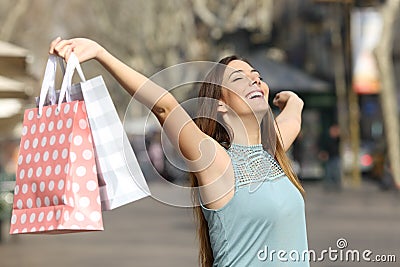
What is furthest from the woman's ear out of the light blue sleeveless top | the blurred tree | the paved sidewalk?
the blurred tree

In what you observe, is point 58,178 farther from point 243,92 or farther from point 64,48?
point 243,92

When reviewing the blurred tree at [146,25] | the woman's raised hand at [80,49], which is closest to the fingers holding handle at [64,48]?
the woman's raised hand at [80,49]

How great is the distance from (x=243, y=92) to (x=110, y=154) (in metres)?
0.56

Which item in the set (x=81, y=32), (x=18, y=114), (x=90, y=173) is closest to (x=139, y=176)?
(x=90, y=173)

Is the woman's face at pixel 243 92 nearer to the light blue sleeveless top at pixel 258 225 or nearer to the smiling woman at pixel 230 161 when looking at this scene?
the smiling woman at pixel 230 161

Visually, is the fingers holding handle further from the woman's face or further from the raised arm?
the raised arm

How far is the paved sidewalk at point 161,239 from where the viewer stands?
12961 millimetres

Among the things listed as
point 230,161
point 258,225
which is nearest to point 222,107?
point 230,161

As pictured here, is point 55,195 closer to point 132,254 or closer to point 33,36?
point 132,254

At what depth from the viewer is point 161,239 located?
620 inches

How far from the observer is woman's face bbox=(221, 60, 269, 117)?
3791mm

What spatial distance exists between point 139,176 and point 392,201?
2072 cm

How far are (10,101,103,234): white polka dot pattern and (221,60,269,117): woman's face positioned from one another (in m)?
0.58

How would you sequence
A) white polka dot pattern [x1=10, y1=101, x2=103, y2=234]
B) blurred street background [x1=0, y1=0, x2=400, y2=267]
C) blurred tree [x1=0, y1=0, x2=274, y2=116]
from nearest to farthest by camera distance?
white polka dot pattern [x1=10, y1=101, x2=103, y2=234]
blurred street background [x1=0, y1=0, x2=400, y2=267]
blurred tree [x1=0, y1=0, x2=274, y2=116]
